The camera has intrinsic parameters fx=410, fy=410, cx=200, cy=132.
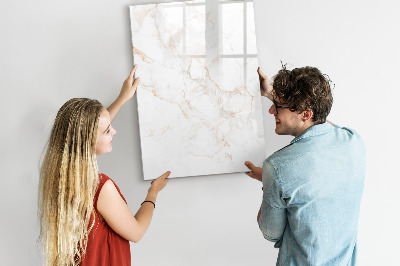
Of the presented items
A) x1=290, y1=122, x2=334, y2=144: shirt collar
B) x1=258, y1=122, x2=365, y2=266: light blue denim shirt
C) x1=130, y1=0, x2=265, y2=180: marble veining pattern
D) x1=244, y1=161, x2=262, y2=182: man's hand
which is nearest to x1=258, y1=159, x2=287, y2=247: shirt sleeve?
x1=258, y1=122, x2=365, y2=266: light blue denim shirt

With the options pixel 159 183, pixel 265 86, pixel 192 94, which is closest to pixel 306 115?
pixel 265 86

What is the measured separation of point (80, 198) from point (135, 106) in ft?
1.94

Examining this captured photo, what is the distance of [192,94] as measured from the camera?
183 centimetres

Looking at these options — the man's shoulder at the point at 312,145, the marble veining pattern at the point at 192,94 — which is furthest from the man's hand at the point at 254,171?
the man's shoulder at the point at 312,145

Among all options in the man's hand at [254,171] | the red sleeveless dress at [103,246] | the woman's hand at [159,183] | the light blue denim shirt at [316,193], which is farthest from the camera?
the man's hand at [254,171]

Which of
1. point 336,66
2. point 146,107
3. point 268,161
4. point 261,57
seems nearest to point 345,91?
point 336,66

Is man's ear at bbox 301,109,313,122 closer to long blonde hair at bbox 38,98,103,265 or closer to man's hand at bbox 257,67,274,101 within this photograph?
man's hand at bbox 257,67,274,101

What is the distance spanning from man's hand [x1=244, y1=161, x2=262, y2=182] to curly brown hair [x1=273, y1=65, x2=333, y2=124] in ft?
1.50

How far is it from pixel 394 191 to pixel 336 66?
688 mm

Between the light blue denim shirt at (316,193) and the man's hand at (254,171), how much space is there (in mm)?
380

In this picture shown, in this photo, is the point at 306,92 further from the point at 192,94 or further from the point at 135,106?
the point at 135,106

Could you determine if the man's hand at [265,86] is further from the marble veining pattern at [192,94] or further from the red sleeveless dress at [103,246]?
the red sleeveless dress at [103,246]

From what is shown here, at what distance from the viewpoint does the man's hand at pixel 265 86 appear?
1846 millimetres

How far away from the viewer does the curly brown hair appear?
1.40m
